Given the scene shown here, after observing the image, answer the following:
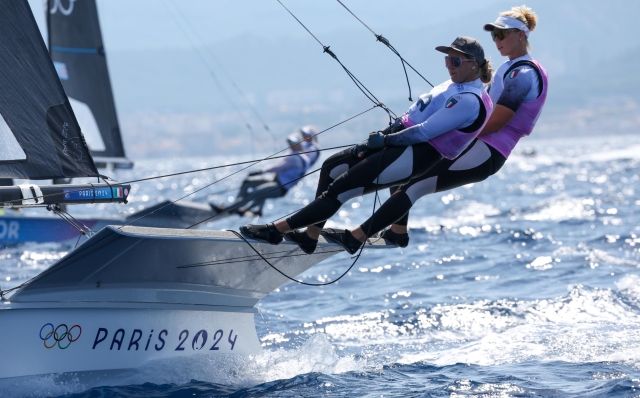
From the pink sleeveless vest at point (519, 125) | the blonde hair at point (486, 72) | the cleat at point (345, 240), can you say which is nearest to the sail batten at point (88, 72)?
the cleat at point (345, 240)

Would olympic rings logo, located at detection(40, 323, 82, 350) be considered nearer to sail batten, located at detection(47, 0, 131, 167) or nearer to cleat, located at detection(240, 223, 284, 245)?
cleat, located at detection(240, 223, 284, 245)

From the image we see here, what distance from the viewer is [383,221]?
445cm

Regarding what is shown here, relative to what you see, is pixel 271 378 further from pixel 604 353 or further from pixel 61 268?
pixel 604 353

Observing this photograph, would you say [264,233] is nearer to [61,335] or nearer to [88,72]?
[61,335]

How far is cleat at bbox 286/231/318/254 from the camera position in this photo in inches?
175

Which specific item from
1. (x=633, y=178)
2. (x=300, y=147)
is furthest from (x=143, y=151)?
(x=300, y=147)

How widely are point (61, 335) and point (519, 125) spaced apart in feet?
8.65

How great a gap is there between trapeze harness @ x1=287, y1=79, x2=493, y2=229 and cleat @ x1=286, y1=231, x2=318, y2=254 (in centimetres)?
17

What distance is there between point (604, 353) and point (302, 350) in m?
1.76

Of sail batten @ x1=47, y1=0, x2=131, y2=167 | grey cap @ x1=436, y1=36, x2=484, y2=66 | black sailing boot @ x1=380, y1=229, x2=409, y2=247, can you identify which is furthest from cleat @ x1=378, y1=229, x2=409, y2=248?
sail batten @ x1=47, y1=0, x2=131, y2=167

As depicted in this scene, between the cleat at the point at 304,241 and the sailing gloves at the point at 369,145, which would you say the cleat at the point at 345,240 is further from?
the sailing gloves at the point at 369,145

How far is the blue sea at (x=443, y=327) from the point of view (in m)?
4.42

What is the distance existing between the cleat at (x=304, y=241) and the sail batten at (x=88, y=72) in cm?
738

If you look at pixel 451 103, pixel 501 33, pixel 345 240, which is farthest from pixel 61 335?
pixel 501 33
